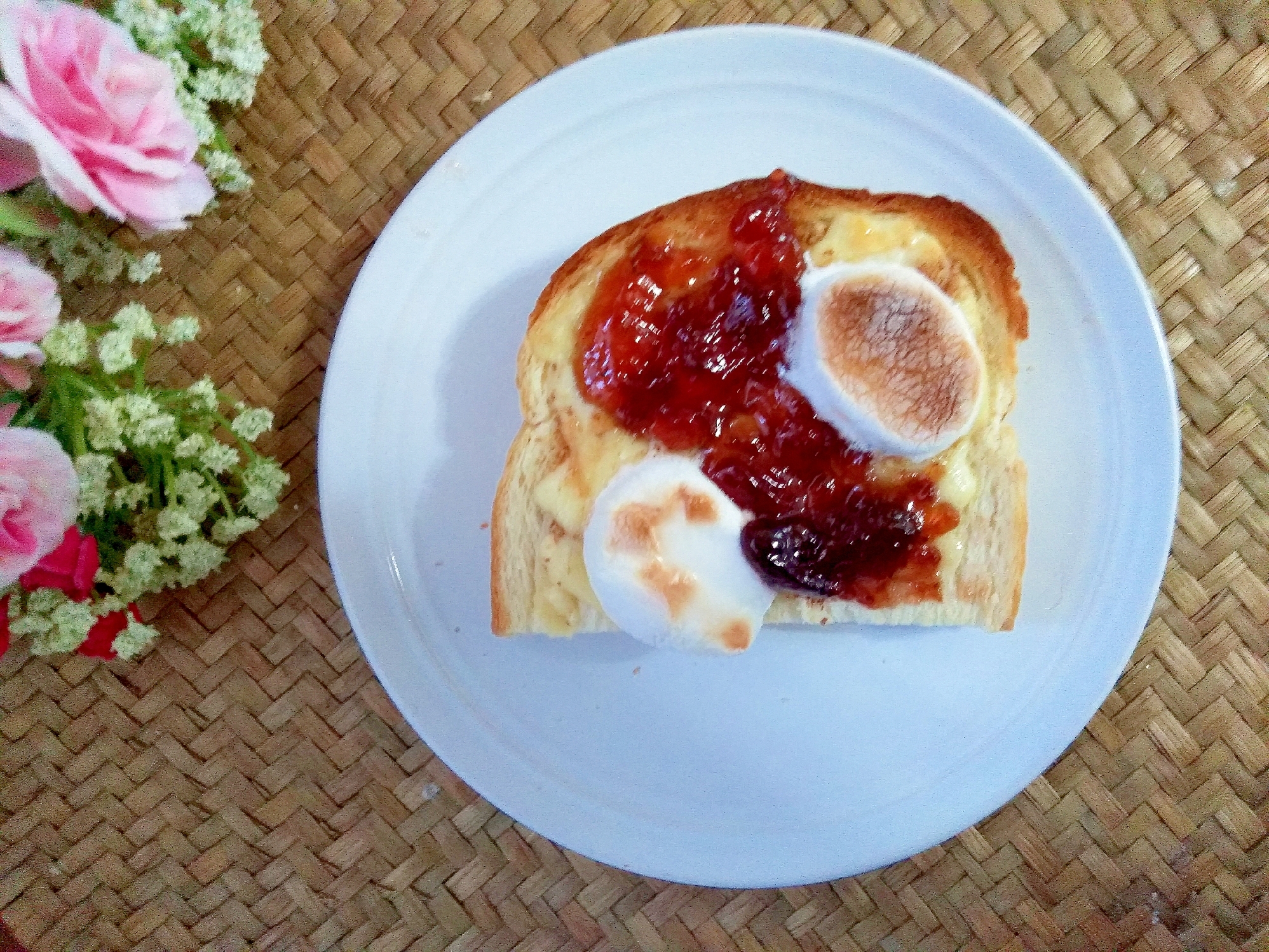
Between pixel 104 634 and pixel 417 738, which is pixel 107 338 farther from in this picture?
pixel 417 738

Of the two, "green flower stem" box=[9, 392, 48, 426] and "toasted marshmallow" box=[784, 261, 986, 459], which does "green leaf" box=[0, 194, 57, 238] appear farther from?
"toasted marshmallow" box=[784, 261, 986, 459]

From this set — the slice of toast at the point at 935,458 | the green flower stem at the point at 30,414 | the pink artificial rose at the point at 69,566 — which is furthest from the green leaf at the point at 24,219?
the slice of toast at the point at 935,458

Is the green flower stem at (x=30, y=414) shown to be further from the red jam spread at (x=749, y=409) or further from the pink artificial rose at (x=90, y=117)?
the red jam spread at (x=749, y=409)

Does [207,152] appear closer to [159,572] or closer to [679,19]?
[159,572]

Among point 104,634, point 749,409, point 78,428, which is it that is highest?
point 78,428

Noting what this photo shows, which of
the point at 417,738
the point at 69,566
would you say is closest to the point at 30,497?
the point at 69,566

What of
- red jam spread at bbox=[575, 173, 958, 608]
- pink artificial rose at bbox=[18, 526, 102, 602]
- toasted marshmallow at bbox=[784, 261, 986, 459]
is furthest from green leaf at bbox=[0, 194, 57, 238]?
toasted marshmallow at bbox=[784, 261, 986, 459]

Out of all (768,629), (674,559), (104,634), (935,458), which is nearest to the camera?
(674,559)
